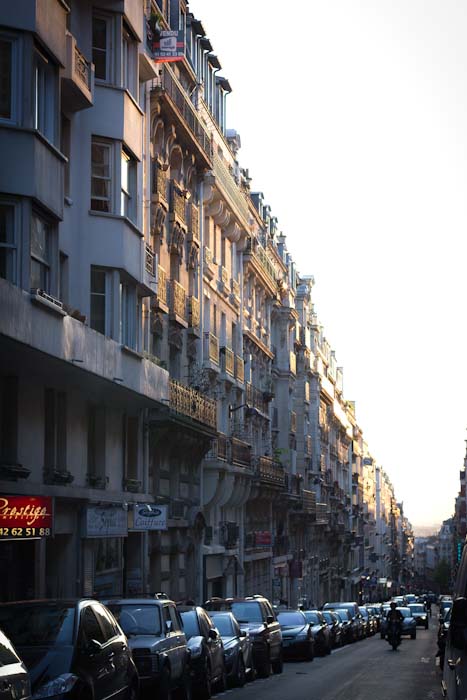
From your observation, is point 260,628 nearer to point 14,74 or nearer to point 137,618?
point 137,618

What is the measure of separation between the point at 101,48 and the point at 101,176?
310 centimetres

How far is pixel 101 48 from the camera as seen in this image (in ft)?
103

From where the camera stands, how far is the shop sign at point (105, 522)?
29.5 metres

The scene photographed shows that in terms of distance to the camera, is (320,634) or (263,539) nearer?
(320,634)

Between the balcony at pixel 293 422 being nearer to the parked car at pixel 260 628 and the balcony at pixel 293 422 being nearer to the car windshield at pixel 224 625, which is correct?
the parked car at pixel 260 628

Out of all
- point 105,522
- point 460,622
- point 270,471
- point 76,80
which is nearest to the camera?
point 460,622

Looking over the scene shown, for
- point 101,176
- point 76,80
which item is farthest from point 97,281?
point 76,80

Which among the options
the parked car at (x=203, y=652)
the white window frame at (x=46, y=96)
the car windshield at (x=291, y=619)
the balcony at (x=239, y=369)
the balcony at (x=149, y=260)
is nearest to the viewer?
the parked car at (x=203, y=652)

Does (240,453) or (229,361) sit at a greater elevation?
(229,361)

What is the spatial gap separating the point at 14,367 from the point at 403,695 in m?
9.37

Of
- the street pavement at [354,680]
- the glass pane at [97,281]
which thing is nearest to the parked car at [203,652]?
the street pavement at [354,680]

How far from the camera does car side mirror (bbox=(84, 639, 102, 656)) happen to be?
14352 millimetres

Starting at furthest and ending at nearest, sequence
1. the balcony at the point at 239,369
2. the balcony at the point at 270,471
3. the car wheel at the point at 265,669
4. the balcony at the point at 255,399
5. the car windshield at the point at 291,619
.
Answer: the balcony at the point at 255,399 < the balcony at the point at 270,471 < the balcony at the point at 239,369 < the car windshield at the point at 291,619 < the car wheel at the point at 265,669

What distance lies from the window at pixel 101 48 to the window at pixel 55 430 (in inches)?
311
